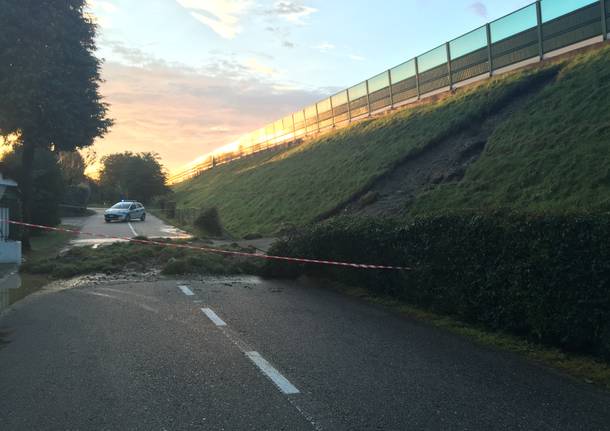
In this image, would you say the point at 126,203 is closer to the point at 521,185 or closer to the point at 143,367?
the point at 521,185

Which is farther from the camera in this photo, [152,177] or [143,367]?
[152,177]

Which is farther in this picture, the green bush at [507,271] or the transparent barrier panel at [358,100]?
the transparent barrier panel at [358,100]

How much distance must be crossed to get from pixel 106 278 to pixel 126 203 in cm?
3174

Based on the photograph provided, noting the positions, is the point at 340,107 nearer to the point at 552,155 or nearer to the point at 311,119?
the point at 311,119

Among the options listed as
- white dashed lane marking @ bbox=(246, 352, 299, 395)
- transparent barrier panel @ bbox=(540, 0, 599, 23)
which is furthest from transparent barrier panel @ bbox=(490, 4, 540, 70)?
white dashed lane marking @ bbox=(246, 352, 299, 395)

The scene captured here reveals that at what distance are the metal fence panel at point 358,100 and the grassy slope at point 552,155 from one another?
1784 cm

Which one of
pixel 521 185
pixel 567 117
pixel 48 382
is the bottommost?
pixel 48 382

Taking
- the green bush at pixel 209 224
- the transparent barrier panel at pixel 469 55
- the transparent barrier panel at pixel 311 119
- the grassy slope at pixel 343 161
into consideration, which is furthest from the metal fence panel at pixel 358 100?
the green bush at pixel 209 224

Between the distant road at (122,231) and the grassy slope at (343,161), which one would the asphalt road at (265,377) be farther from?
the distant road at (122,231)

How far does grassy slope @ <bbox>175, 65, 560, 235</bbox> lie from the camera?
22.1m

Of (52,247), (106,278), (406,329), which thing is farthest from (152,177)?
(406,329)

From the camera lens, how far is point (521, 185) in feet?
46.2

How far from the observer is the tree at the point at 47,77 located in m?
18.5

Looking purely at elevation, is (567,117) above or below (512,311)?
above
